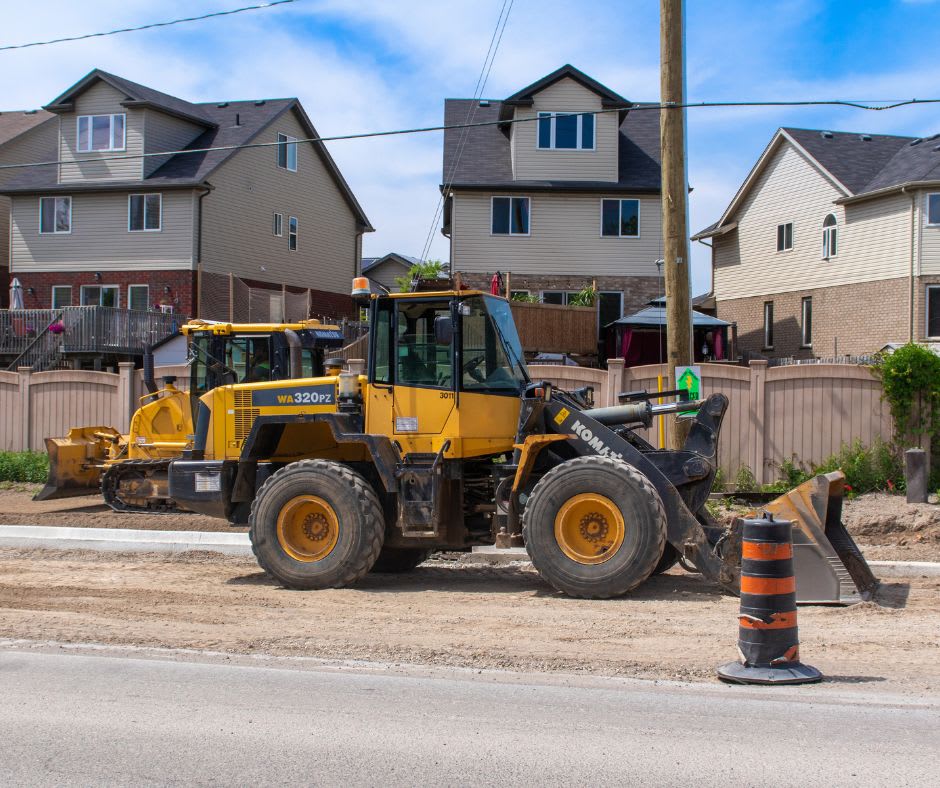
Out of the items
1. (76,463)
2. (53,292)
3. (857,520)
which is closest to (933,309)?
(857,520)

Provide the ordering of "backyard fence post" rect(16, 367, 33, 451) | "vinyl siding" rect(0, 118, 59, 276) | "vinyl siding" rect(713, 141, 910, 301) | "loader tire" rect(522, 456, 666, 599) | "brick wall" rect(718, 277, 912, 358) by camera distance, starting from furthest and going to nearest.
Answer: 1. "vinyl siding" rect(0, 118, 59, 276)
2. "vinyl siding" rect(713, 141, 910, 301)
3. "brick wall" rect(718, 277, 912, 358)
4. "backyard fence post" rect(16, 367, 33, 451)
5. "loader tire" rect(522, 456, 666, 599)

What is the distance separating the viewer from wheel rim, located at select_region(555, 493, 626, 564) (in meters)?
9.07

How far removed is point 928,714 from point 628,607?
3253mm

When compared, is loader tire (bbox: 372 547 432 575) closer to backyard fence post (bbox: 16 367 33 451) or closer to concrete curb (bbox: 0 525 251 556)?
concrete curb (bbox: 0 525 251 556)

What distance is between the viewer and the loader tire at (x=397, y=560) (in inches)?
443

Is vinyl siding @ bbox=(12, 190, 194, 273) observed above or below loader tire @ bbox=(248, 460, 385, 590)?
above

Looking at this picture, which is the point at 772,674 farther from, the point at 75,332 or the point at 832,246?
the point at 832,246

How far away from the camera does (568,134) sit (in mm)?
32469

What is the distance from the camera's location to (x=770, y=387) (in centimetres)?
1514

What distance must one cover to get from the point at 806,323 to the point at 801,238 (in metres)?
2.83

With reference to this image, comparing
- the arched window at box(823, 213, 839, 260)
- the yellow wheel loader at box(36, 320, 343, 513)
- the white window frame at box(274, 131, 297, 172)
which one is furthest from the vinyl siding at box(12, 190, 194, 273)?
the arched window at box(823, 213, 839, 260)

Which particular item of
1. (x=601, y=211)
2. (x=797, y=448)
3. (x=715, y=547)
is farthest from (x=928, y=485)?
(x=601, y=211)

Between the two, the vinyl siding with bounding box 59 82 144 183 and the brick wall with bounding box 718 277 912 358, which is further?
the vinyl siding with bounding box 59 82 144 183

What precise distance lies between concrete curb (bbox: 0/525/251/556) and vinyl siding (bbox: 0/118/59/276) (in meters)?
26.7
